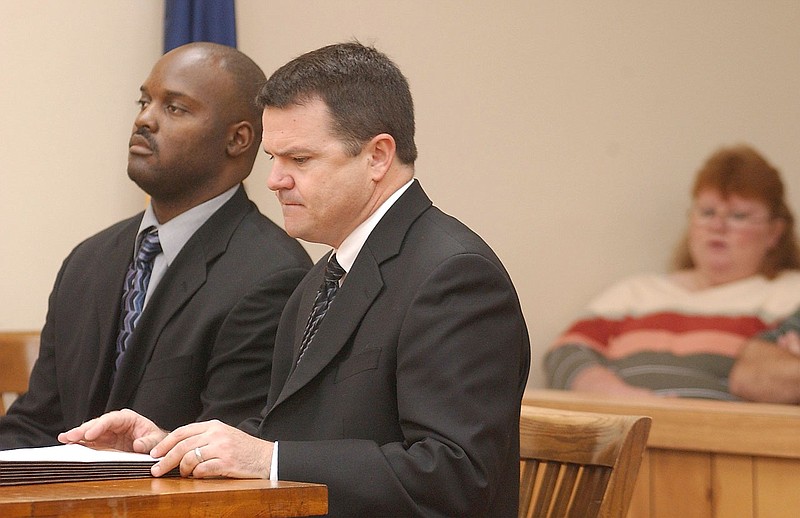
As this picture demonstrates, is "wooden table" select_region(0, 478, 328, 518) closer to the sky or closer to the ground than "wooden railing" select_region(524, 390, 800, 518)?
closer to the sky

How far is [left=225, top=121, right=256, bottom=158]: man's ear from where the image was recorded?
222cm

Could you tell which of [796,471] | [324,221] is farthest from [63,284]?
[796,471]

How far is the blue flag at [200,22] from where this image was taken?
366 cm

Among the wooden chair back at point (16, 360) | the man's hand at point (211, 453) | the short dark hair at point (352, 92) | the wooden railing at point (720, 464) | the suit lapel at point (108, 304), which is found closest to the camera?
the man's hand at point (211, 453)

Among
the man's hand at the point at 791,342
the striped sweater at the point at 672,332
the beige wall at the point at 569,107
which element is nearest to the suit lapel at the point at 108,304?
the beige wall at the point at 569,107

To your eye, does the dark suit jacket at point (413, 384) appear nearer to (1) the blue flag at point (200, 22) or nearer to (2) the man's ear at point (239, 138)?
(2) the man's ear at point (239, 138)

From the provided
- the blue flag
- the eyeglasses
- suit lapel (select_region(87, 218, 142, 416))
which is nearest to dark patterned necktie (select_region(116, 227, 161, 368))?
suit lapel (select_region(87, 218, 142, 416))

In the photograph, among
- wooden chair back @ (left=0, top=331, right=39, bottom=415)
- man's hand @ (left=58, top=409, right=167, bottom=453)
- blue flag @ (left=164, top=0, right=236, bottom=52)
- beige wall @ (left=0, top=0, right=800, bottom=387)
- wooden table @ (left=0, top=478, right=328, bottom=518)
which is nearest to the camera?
wooden table @ (left=0, top=478, right=328, bottom=518)

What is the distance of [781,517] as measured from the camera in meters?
2.22

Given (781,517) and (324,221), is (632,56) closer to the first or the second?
(781,517)

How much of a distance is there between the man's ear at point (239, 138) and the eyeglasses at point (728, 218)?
2.85 metres

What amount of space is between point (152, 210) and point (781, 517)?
1371mm

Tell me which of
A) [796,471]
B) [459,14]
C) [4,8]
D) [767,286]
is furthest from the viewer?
[459,14]

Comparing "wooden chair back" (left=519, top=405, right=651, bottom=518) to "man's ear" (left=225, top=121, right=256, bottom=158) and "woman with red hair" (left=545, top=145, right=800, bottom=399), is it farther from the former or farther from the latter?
"woman with red hair" (left=545, top=145, right=800, bottom=399)
